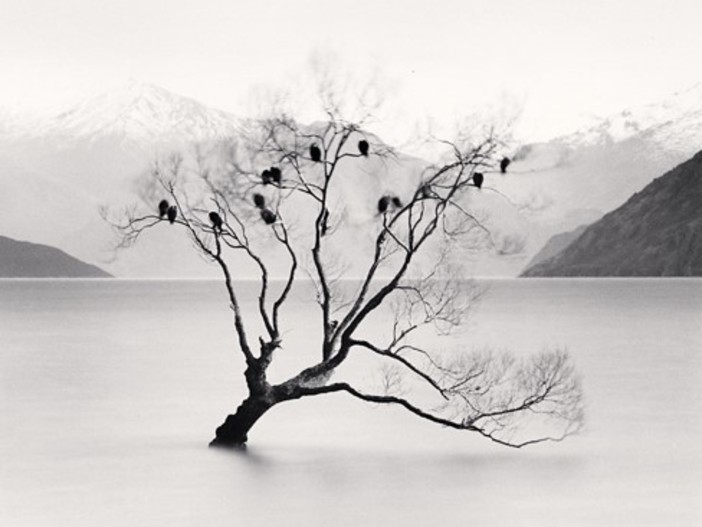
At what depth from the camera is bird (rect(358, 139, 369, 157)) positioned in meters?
16.6

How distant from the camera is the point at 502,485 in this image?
56.3 feet

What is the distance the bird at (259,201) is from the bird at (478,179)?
9.89 feet

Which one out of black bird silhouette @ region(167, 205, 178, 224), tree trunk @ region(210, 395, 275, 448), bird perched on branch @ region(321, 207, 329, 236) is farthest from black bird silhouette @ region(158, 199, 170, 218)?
tree trunk @ region(210, 395, 275, 448)

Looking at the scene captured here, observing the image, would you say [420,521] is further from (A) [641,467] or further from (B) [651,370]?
(B) [651,370]

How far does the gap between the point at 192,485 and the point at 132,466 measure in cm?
208

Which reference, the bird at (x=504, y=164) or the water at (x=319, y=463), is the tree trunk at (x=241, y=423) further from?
the bird at (x=504, y=164)

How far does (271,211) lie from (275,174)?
668 mm

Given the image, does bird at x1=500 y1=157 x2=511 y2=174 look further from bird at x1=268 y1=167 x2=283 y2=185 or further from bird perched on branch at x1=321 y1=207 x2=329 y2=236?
bird at x1=268 y1=167 x2=283 y2=185

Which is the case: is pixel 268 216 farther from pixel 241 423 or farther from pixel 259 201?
pixel 241 423

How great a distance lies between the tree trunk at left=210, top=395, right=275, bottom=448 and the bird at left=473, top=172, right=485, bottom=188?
172 inches

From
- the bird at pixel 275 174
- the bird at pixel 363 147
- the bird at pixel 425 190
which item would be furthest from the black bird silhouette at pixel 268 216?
the bird at pixel 425 190

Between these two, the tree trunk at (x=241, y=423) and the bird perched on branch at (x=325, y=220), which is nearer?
the bird perched on branch at (x=325, y=220)

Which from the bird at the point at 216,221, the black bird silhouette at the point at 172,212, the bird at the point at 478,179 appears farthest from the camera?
the bird at the point at 216,221

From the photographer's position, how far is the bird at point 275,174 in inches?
684
